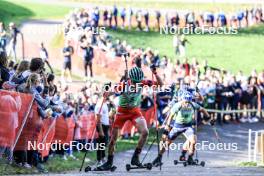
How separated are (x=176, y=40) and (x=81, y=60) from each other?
23.1 ft

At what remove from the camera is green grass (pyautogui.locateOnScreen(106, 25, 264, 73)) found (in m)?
39.4

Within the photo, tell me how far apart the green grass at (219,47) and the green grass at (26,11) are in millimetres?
3307

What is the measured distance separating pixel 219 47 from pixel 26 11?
1112 centimetres

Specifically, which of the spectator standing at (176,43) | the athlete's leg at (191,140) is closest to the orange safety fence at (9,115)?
the athlete's leg at (191,140)

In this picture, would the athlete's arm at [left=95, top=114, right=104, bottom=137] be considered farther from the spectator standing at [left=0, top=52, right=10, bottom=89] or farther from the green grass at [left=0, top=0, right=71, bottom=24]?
the green grass at [left=0, top=0, right=71, bottom=24]

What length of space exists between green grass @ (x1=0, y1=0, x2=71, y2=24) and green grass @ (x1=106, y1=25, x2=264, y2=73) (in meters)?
3.31

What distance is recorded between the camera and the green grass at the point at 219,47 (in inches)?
1551

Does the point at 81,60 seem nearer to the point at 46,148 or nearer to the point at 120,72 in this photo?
the point at 120,72

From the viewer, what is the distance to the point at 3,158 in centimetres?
1603

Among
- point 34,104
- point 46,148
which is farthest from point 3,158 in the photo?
point 46,148

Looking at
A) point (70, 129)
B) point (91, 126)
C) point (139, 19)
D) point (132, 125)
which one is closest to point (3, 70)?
point (70, 129)

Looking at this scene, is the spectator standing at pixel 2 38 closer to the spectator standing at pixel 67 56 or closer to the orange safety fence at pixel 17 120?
the spectator standing at pixel 67 56

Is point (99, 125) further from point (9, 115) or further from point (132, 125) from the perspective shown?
point (132, 125)

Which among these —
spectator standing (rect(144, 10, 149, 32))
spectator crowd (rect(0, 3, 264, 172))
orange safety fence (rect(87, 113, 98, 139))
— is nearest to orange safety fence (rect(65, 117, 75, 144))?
spectator crowd (rect(0, 3, 264, 172))
